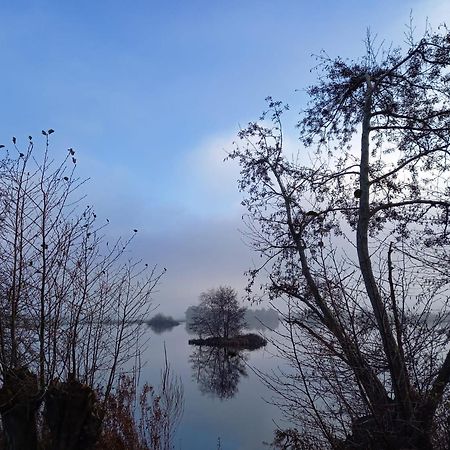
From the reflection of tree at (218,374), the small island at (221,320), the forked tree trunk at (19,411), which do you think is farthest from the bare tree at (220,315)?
the forked tree trunk at (19,411)

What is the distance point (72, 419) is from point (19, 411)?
77 centimetres

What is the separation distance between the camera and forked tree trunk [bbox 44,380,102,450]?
5266 mm

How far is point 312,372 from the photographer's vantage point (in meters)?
5.45

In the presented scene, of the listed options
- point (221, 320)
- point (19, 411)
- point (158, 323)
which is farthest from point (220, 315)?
point (19, 411)

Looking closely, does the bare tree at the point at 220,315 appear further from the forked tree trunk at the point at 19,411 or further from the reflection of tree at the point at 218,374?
the forked tree trunk at the point at 19,411

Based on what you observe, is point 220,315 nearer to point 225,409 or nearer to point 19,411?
point 225,409

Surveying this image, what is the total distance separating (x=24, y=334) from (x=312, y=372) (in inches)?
142

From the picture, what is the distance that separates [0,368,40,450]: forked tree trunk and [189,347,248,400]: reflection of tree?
12592mm

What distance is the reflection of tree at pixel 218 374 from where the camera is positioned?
2150 centimetres

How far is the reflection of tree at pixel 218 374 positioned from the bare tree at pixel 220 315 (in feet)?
39.4

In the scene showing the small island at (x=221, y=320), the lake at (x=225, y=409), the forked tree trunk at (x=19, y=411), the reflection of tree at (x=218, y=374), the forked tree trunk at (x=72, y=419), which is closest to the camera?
the forked tree trunk at (x=72, y=419)

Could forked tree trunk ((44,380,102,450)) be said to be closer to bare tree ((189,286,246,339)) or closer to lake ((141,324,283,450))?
lake ((141,324,283,450))

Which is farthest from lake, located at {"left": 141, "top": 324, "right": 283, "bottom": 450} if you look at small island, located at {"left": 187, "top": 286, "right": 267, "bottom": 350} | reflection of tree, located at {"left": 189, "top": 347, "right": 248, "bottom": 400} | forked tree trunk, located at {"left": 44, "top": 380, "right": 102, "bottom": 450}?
small island, located at {"left": 187, "top": 286, "right": 267, "bottom": 350}

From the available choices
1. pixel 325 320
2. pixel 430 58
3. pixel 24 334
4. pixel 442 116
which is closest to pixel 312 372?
pixel 325 320
